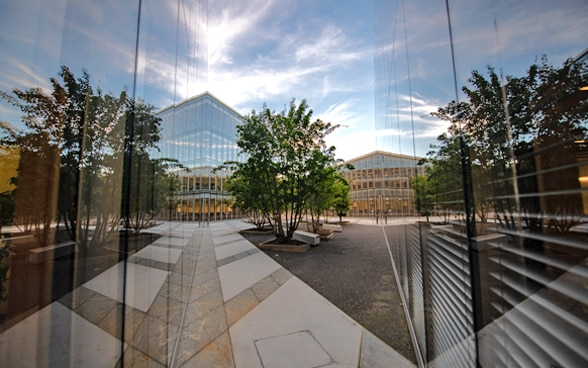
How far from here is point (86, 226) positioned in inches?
49.7

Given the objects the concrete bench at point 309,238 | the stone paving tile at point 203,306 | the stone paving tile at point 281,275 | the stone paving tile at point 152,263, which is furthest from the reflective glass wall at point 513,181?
the concrete bench at point 309,238

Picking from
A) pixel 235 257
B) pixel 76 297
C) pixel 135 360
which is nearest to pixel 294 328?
pixel 135 360

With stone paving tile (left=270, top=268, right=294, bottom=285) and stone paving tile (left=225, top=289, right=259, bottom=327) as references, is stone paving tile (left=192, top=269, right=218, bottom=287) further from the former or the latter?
stone paving tile (left=270, top=268, right=294, bottom=285)

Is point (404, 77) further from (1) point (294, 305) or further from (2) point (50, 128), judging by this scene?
(1) point (294, 305)

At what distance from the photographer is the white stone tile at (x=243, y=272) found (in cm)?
516

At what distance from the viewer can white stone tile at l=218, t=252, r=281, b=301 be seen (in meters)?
5.16

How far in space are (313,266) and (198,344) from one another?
4661 mm

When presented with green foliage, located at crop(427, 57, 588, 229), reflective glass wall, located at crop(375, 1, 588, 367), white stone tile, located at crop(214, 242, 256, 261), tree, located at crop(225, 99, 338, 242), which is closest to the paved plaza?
reflective glass wall, located at crop(375, 1, 588, 367)

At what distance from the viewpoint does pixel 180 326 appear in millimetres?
3453

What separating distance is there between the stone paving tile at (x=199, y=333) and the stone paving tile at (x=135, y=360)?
715mm

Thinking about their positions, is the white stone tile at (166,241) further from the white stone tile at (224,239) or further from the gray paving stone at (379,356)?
the white stone tile at (224,239)

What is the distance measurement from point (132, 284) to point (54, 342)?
0.95 metres

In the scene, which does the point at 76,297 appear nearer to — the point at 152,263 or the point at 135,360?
the point at 135,360

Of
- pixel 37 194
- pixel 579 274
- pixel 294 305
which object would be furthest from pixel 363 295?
pixel 37 194
